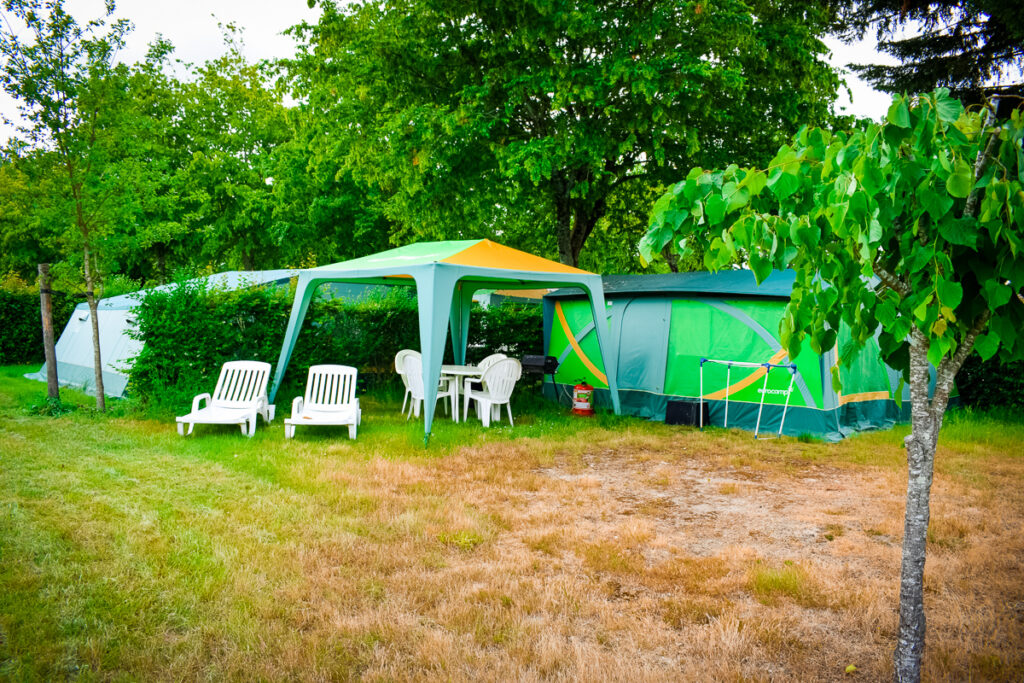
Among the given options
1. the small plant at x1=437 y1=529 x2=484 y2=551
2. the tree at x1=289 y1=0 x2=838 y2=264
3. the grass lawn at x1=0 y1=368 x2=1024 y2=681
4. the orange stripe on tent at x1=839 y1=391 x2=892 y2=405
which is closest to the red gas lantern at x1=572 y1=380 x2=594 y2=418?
the grass lawn at x1=0 y1=368 x2=1024 y2=681

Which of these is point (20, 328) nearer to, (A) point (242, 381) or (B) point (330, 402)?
(A) point (242, 381)

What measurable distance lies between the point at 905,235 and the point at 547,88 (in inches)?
338

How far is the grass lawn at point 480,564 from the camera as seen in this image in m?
2.79

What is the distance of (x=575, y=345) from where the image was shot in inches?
408

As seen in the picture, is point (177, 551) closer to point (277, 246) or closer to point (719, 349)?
point (719, 349)

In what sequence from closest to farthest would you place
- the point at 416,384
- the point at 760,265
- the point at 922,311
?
1. the point at 922,311
2. the point at 760,265
3. the point at 416,384

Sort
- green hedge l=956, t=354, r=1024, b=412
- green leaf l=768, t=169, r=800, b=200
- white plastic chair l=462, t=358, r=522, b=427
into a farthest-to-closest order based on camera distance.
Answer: green hedge l=956, t=354, r=1024, b=412
white plastic chair l=462, t=358, r=522, b=427
green leaf l=768, t=169, r=800, b=200

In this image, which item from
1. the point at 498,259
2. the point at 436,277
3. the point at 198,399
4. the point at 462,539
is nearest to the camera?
the point at 462,539

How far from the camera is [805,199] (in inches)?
92.3

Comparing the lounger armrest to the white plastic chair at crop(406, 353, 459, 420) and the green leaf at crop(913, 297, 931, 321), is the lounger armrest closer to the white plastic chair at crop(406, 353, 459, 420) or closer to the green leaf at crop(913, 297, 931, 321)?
the white plastic chair at crop(406, 353, 459, 420)

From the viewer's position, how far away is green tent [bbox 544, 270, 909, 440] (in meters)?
8.15

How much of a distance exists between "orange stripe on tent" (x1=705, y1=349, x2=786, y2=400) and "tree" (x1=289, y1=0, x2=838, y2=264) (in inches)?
146

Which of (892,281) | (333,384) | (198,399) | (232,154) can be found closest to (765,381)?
(333,384)

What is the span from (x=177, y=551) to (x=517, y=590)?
6.81ft
